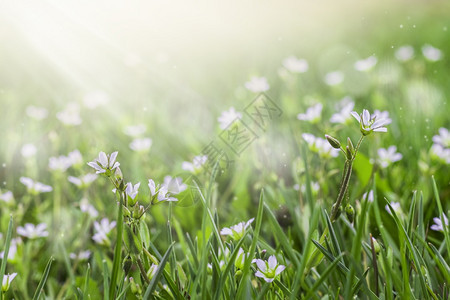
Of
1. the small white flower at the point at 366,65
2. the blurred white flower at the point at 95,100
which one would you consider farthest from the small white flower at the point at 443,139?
the blurred white flower at the point at 95,100

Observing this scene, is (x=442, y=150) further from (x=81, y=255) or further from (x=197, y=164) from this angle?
(x=81, y=255)

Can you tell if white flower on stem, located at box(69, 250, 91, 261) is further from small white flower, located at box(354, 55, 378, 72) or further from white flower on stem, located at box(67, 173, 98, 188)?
small white flower, located at box(354, 55, 378, 72)

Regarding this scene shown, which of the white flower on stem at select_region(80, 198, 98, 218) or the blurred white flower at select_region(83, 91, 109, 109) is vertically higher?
the white flower on stem at select_region(80, 198, 98, 218)

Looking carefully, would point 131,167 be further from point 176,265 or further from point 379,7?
point 379,7

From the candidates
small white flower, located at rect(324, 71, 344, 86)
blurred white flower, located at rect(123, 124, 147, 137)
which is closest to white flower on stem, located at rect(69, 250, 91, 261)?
blurred white flower, located at rect(123, 124, 147, 137)

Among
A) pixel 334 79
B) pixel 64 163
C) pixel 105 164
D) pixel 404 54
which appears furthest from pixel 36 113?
pixel 404 54

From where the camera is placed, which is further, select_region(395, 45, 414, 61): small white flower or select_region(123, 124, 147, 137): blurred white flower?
select_region(395, 45, 414, 61): small white flower

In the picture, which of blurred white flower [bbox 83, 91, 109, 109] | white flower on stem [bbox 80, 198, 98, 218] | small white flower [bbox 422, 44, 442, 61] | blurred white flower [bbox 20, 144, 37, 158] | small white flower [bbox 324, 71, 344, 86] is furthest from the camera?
small white flower [bbox 422, 44, 442, 61]
